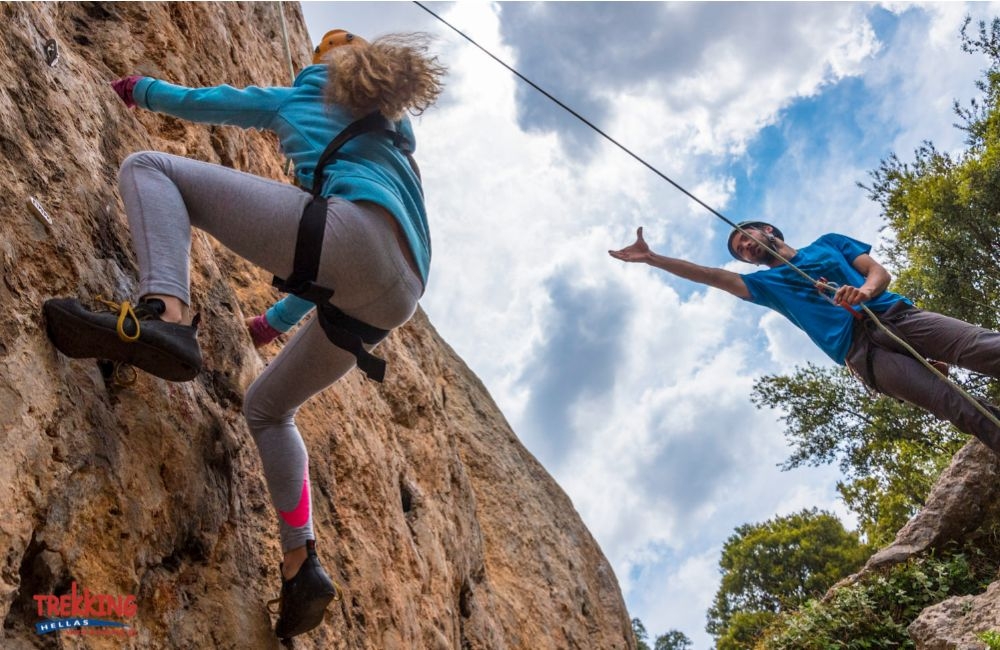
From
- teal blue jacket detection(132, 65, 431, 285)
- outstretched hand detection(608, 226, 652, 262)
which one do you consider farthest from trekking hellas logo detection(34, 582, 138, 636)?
outstretched hand detection(608, 226, 652, 262)

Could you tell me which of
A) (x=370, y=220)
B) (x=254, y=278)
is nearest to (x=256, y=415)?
(x=370, y=220)

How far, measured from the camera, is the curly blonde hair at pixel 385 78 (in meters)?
3.74

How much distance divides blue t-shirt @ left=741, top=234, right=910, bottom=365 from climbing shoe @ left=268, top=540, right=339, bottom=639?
13.2 ft

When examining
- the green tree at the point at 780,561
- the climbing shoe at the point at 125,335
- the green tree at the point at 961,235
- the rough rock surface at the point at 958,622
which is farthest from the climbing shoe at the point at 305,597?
the green tree at the point at 780,561

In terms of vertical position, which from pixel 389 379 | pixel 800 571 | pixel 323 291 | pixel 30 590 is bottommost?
pixel 30 590

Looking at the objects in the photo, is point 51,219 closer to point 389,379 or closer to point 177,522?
point 177,522

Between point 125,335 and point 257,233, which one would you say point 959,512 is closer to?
point 257,233

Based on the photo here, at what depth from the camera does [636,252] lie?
662cm

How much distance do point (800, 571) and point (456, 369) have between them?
72.3 feet

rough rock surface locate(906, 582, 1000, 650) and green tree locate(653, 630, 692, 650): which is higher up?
green tree locate(653, 630, 692, 650)

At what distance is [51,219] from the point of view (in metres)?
3.58

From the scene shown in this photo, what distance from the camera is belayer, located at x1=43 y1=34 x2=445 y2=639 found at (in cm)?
339

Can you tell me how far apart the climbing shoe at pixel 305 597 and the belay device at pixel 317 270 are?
0.87 metres

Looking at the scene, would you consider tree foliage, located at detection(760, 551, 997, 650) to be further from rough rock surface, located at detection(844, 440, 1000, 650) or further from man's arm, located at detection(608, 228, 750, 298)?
man's arm, located at detection(608, 228, 750, 298)
